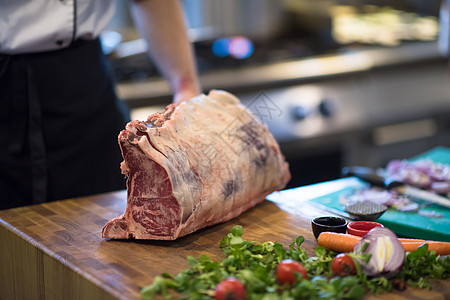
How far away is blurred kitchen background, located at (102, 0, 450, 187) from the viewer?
133 inches

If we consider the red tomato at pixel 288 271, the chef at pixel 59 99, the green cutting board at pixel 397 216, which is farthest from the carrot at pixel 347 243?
the chef at pixel 59 99

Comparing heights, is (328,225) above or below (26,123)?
below

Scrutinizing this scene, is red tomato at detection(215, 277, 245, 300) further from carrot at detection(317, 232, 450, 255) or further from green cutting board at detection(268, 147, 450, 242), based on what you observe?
green cutting board at detection(268, 147, 450, 242)

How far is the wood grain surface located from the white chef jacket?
0.51 metres

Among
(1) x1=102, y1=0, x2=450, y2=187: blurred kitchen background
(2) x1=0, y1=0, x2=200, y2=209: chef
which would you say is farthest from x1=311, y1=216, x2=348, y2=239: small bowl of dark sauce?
(1) x1=102, y1=0, x2=450, y2=187: blurred kitchen background

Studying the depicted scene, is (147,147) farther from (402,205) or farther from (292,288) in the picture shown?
(402,205)

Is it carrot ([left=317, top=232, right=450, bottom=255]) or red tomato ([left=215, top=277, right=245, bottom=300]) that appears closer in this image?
red tomato ([left=215, top=277, right=245, bottom=300])

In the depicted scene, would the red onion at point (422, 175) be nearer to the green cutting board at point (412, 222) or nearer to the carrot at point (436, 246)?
the green cutting board at point (412, 222)

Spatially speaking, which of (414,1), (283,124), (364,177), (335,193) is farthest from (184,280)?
(414,1)

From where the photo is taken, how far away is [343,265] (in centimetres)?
129

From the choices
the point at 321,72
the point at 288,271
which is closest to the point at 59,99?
the point at 288,271

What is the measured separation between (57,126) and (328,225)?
97 centimetres

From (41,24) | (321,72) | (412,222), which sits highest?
(41,24)

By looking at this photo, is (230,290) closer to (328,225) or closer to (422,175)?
(328,225)
